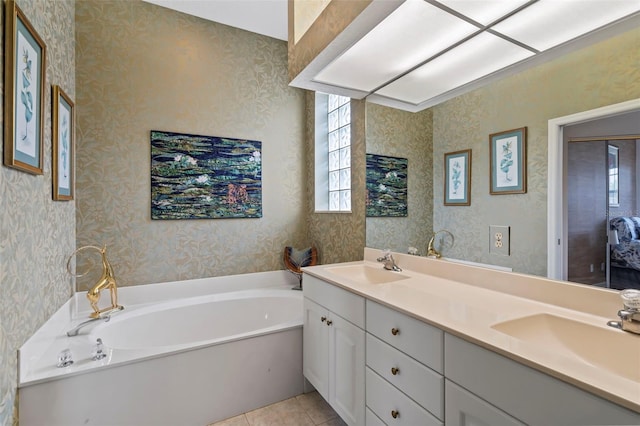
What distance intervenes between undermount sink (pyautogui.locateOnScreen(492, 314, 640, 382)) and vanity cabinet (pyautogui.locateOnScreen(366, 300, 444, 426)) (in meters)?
0.24

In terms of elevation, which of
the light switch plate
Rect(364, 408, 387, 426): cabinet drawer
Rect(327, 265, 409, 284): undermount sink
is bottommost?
Rect(364, 408, 387, 426): cabinet drawer

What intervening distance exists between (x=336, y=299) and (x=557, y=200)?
1.04 m

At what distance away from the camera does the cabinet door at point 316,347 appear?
1.64m

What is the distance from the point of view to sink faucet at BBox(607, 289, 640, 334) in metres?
0.84

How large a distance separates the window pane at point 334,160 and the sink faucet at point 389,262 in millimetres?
1033

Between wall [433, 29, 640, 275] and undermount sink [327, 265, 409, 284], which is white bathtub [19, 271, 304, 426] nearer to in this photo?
undermount sink [327, 265, 409, 284]

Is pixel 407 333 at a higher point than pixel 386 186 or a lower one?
lower

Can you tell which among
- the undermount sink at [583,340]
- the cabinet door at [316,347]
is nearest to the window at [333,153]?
the cabinet door at [316,347]

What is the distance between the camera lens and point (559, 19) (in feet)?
3.68

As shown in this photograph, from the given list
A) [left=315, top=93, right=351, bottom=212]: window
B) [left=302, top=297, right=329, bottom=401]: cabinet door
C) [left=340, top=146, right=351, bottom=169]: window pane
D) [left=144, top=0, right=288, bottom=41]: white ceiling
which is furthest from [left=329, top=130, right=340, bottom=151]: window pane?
[left=302, top=297, right=329, bottom=401]: cabinet door

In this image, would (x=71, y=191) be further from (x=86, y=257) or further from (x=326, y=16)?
(x=326, y=16)

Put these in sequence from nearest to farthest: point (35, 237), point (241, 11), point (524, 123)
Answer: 1. point (524, 123)
2. point (35, 237)
3. point (241, 11)

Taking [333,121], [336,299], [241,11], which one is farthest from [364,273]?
[241,11]

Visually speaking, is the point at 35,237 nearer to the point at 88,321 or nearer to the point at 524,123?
the point at 88,321
